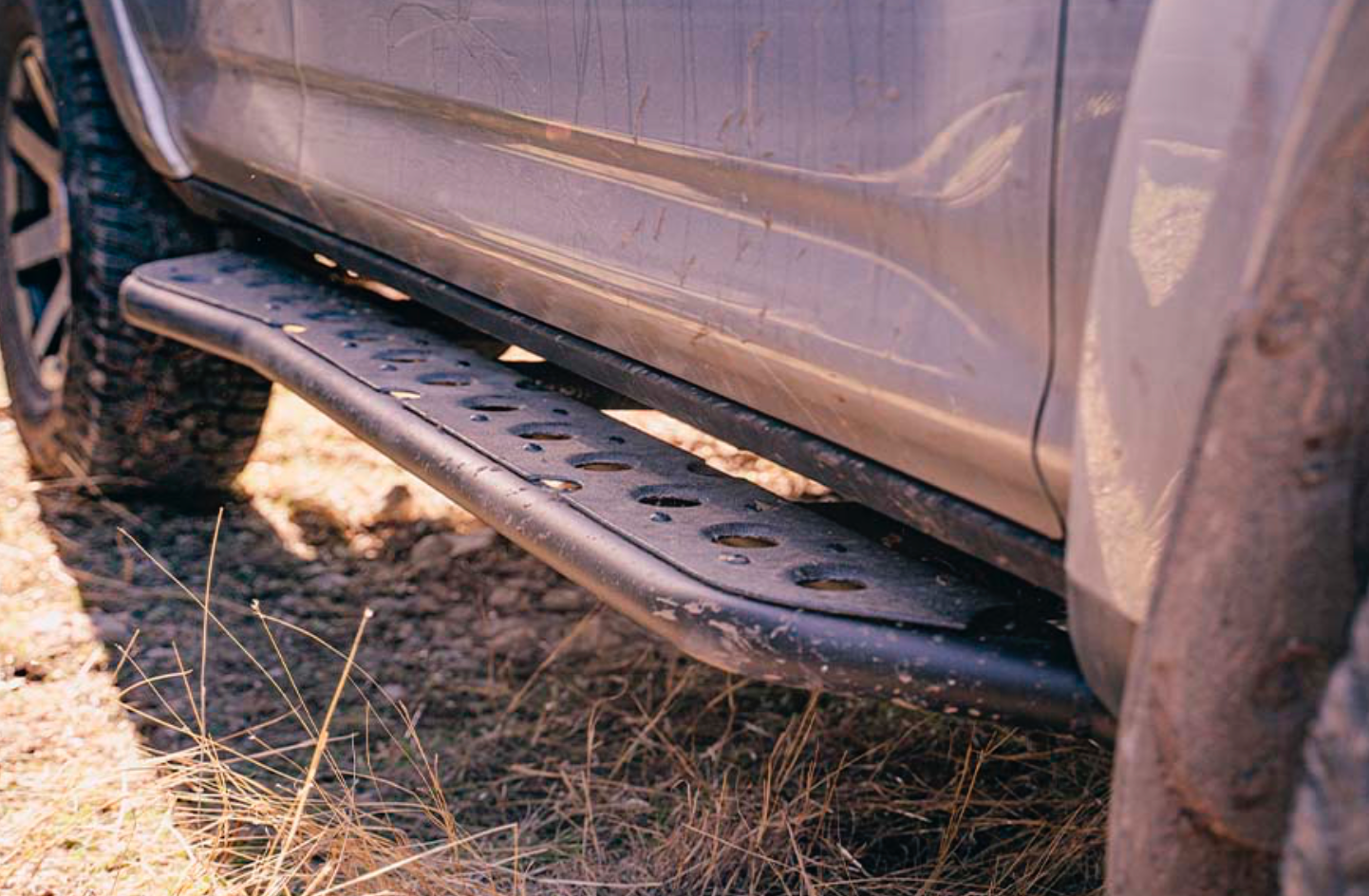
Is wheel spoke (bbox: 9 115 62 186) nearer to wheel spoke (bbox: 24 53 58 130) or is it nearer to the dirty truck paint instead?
wheel spoke (bbox: 24 53 58 130)

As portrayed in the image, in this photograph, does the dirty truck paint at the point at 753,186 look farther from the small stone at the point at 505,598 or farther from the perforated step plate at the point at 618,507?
the small stone at the point at 505,598

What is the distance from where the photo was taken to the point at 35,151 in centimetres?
273

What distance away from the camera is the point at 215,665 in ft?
7.23

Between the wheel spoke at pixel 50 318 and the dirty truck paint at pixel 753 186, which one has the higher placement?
the dirty truck paint at pixel 753 186

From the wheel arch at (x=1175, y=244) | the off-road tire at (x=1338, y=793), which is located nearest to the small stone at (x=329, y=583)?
the wheel arch at (x=1175, y=244)

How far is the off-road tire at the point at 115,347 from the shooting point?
250 cm

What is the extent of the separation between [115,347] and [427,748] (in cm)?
96

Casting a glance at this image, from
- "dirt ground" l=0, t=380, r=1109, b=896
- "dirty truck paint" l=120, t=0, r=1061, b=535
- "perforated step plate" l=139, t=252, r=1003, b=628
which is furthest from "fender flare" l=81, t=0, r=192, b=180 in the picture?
"dirt ground" l=0, t=380, r=1109, b=896

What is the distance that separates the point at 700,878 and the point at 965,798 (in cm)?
31

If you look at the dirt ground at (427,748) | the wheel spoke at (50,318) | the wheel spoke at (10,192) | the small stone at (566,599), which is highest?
the wheel spoke at (10,192)

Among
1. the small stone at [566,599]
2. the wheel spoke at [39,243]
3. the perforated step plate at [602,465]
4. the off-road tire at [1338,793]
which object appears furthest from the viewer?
the wheel spoke at [39,243]

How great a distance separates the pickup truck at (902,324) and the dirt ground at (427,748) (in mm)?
410

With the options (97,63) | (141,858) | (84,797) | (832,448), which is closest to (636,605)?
(832,448)

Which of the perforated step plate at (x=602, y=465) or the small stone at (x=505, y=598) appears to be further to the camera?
the small stone at (x=505, y=598)
